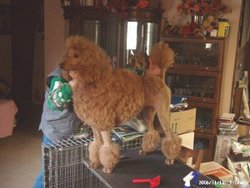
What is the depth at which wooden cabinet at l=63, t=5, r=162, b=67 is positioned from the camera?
142 inches

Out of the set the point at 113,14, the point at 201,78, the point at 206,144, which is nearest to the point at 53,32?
the point at 113,14

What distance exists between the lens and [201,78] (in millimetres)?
3408

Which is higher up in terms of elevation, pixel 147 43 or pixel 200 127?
pixel 147 43

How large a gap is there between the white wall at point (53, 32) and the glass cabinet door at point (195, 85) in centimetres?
159

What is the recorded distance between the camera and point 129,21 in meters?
3.62

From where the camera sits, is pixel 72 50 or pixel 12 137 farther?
pixel 12 137

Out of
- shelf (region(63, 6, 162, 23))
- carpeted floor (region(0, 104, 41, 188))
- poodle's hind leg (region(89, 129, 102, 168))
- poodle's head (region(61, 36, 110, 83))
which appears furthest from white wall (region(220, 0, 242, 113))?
poodle's head (region(61, 36, 110, 83))

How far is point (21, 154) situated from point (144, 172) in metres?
2.53

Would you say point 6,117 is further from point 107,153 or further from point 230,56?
point 107,153

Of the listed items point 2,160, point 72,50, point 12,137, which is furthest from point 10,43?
point 72,50

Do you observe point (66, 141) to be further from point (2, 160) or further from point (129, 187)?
point (2, 160)

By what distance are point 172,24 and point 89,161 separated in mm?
2586

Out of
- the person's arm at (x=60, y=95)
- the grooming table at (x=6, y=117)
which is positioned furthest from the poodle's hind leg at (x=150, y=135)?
the grooming table at (x=6, y=117)

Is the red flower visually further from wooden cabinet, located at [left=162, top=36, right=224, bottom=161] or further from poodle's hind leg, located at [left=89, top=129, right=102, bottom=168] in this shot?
poodle's hind leg, located at [left=89, top=129, right=102, bottom=168]
